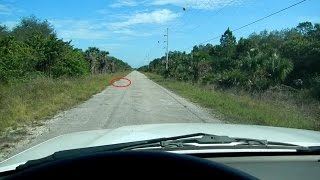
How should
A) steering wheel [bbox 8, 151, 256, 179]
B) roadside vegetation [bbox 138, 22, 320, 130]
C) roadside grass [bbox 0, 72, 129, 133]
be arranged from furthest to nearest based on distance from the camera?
roadside vegetation [bbox 138, 22, 320, 130] < roadside grass [bbox 0, 72, 129, 133] < steering wheel [bbox 8, 151, 256, 179]

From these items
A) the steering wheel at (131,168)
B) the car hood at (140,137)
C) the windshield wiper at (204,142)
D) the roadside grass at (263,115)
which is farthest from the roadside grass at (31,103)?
the steering wheel at (131,168)

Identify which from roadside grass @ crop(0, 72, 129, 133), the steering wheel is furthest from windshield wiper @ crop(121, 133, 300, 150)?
roadside grass @ crop(0, 72, 129, 133)

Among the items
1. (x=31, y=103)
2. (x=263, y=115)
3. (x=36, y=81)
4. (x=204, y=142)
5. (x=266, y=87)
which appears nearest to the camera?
(x=204, y=142)

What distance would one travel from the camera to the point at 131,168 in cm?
166

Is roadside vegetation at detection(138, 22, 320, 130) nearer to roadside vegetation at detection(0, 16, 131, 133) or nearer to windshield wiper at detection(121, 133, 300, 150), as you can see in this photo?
roadside vegetation at detection(0, 16, 131, 133)

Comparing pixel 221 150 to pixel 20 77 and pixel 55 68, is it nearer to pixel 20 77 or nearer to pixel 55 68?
pixel 20 77

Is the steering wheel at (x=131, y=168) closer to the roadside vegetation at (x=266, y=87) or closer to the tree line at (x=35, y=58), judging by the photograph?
the roadside vegetation at (x=266, y=87)

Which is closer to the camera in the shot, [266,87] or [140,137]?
[140,137]

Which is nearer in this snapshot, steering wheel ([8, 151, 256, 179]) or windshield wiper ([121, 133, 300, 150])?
steering wheel ([8, 151, 256, 179])

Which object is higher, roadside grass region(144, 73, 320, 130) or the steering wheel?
the steering wheel

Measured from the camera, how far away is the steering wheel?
1.63 metres

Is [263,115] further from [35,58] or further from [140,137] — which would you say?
[35,58]

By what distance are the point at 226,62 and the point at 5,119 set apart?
127ft

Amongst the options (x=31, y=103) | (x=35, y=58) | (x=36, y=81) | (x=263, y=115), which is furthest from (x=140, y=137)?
(x=35, y=58)
